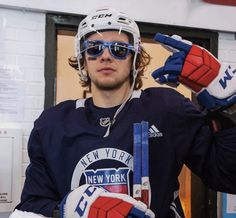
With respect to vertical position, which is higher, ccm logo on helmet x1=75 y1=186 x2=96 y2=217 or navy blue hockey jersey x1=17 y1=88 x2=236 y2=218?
navy blue hockey jersey x1=17 y1=88 x2=236 y2=218

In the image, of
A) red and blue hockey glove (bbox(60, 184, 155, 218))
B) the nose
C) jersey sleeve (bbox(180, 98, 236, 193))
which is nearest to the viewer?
red and blue hockey glove (bbox(60, 184, 155, 218))

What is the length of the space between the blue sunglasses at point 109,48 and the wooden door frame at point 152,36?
2.05ft

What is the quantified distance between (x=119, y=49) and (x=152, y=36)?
0.85 metres

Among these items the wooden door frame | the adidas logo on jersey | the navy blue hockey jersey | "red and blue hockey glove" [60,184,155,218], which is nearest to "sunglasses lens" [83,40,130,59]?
the navy blue hockey jersey

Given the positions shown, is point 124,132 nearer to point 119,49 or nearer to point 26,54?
point 119,49

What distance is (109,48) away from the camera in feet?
4.64

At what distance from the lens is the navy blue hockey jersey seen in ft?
4.32

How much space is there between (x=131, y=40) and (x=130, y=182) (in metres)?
0.53

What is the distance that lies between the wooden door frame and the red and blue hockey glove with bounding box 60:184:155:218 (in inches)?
34.9

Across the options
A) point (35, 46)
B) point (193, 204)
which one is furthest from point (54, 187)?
point (193, 204)

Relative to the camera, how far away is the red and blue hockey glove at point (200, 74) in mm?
1218

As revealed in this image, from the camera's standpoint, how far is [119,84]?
4.75 ft

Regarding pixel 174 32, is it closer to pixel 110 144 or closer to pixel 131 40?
pixel 131 40

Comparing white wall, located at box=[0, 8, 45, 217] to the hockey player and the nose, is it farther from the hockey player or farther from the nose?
the nose
